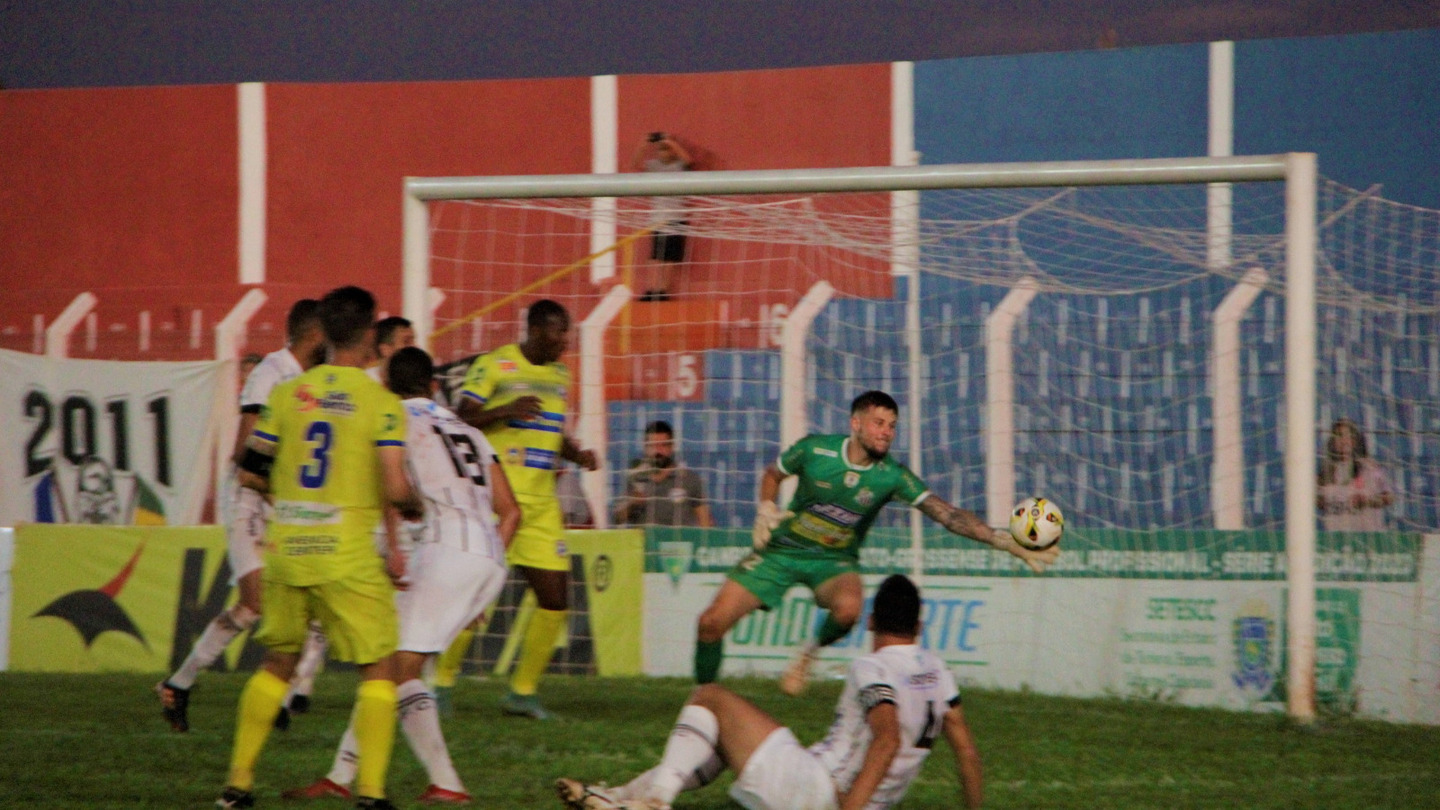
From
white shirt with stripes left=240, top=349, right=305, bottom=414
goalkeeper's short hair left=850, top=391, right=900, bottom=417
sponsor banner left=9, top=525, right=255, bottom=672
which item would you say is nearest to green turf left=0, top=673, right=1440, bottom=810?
sponsor banner left=9, top=525, right=255, bottom=672

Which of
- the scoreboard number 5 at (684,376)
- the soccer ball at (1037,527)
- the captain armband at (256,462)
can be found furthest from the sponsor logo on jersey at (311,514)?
the scoreboard number 5 at (684,376)

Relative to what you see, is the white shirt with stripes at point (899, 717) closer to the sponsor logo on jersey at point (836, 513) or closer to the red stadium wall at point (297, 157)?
the sponsor logo on jersey at point (836, 513)

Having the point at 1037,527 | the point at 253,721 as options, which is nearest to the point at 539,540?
the point at 1037,527

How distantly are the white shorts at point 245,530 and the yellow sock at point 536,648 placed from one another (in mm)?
1517

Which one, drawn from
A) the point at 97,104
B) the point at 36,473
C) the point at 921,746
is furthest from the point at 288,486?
the point at 97,104

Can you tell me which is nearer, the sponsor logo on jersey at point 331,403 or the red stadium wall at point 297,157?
the sponsor logo on jersey at point 331,403

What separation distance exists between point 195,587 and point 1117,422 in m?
6.98

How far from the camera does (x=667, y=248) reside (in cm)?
1434

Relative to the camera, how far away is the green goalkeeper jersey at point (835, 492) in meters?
8.52

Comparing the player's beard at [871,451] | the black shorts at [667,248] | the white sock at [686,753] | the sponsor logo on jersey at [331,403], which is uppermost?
the black shorts at [667,248]

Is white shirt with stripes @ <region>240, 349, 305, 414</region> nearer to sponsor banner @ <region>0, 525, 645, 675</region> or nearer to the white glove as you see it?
the white glove

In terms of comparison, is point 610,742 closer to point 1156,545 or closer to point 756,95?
point 1156,545

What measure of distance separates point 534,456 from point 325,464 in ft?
10.6

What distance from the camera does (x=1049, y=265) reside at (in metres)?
13.9
